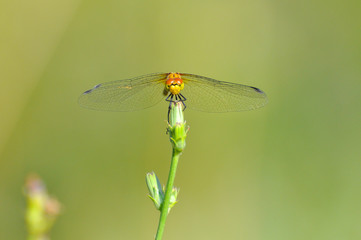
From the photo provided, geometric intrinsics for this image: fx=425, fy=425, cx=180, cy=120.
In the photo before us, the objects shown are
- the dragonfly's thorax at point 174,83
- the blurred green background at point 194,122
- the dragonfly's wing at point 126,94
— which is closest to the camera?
the dragonfly's thorax at point 174,83

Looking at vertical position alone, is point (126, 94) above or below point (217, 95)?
below

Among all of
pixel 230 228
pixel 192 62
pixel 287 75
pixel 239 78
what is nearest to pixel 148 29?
pixel 192 62

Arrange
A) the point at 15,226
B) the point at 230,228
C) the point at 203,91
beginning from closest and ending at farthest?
the point at 203,91 → the point at 15,226 → the point at 230,228

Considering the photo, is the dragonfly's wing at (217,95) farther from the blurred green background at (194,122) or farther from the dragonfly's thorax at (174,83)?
the blurred green background at (194,122)

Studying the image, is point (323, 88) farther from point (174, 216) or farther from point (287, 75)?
point (174, 216)

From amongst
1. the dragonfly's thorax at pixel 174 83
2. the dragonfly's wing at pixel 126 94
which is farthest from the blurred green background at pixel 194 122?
the dragonfly's thorax at pixel 174 83

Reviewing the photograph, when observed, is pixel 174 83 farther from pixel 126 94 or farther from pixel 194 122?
pixel 194 122

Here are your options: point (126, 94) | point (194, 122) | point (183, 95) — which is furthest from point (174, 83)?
point (194, 122)
